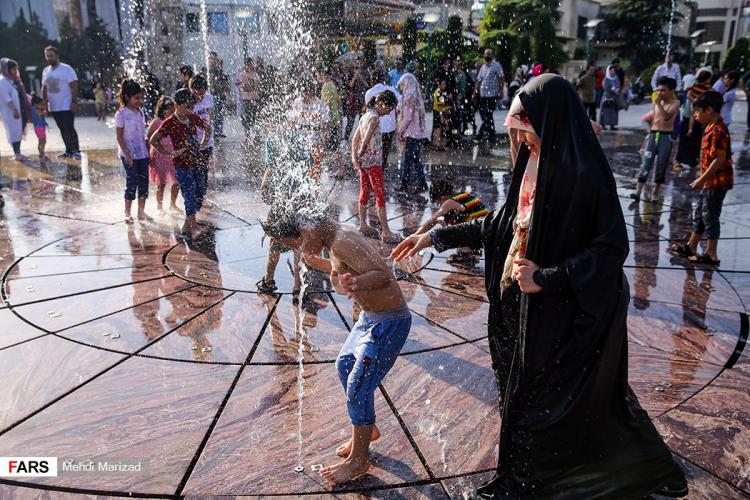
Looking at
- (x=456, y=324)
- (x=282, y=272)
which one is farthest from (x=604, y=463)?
(x=282, y=272)

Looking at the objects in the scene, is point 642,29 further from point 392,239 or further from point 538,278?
point 538,278

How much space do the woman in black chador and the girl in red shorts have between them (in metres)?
3.75

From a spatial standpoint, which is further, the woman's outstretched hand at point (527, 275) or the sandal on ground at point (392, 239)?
the sandal on ground at point (392, 239)

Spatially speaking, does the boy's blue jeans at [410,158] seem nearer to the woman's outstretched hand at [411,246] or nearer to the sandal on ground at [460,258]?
the sandal on ground at [460,258]

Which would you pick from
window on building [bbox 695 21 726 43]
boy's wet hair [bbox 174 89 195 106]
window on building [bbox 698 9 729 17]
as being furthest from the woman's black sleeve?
window on building [bbox 698 9 729 17]

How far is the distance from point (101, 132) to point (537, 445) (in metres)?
16.9

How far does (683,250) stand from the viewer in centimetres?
601

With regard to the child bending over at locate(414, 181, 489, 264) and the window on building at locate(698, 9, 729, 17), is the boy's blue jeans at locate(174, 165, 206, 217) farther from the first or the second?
the window on building at locate(698, 9, 729, 17)

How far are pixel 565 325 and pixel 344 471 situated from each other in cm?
123

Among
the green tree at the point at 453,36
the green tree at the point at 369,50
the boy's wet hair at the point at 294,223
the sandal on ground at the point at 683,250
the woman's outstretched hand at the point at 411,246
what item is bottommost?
the sandal on ground at the point at 683,250

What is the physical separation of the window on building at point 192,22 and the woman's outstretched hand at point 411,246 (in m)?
25.0

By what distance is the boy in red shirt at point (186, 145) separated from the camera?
6488 mm

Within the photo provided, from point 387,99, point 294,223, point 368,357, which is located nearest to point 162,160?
point 387,99

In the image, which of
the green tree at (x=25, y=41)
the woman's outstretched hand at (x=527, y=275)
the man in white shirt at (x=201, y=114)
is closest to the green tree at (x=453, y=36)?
the man in white shirt at (x=201, y=114)
